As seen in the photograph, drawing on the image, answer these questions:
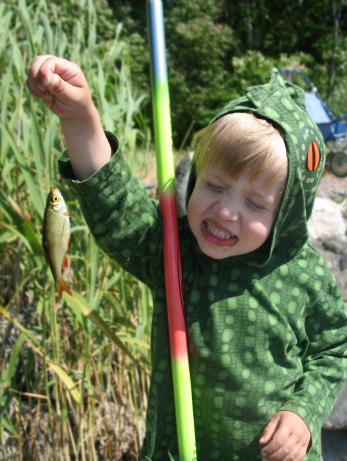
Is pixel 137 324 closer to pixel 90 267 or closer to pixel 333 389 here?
pixel 90 267

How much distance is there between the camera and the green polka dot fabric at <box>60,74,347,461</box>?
3.43ft

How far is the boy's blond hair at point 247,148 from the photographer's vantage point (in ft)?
3.25

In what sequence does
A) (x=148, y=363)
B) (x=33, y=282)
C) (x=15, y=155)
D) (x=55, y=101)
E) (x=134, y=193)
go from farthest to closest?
(x=148, y=363), (x=33, y=282), (x=15, y=155), (x=134, y=193), (x=55, y=101)

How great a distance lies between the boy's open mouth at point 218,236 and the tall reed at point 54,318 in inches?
22.8

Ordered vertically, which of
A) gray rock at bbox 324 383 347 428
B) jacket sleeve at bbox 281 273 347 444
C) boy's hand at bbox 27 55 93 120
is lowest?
gray rock at bbox 324 383 347 428

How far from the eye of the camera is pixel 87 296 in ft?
5.56

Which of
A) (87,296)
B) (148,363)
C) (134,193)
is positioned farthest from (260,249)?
(148,363)

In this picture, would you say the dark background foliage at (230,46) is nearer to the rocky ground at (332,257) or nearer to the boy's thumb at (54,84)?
the rocky ground at (332,257)

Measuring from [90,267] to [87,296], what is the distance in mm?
83

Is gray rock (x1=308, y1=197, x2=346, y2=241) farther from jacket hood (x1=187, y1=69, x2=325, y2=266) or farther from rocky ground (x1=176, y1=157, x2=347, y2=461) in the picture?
jacket hood (x1=187, y1=69, x2=325, y2=266)

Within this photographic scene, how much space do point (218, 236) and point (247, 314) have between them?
15 centimetres

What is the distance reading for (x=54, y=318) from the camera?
1624 millimetres

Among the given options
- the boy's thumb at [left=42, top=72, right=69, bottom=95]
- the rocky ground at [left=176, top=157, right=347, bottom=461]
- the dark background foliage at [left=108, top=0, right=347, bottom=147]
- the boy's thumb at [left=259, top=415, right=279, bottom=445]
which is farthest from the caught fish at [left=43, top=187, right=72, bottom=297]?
the dark background foliage at [left=108, top=0, right=347, bottom=147]

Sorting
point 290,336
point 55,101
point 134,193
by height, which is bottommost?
point 290,336
